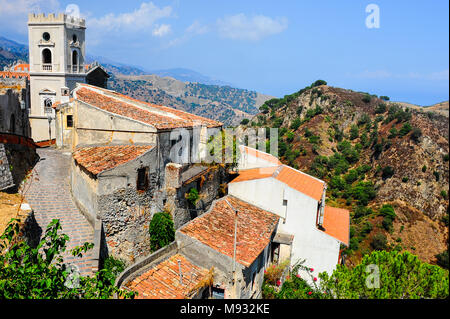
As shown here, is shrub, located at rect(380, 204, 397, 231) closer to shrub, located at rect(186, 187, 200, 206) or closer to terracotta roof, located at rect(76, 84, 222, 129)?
terracotta roof, located at rect(76, 84, 222, 129)

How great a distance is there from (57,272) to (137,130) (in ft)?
26.6

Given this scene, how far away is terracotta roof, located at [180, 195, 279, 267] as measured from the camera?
13.1 meters

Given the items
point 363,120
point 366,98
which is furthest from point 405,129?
point 366,98

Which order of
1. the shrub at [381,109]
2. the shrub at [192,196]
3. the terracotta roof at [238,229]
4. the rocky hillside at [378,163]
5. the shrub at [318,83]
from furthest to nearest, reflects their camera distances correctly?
1. the shrub at [318,83]
2. the shrub at [381,109]
3. the rocky hillside at [378,163]
4. the shrub at [192,196]
5. the terracotta roof at [238,229]

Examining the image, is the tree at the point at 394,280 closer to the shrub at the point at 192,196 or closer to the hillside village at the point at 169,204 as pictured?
the hillside village at the point at 169,204

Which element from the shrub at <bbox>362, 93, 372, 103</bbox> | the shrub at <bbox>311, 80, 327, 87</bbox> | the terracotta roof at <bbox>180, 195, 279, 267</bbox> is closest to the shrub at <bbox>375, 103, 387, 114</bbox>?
the shrub at <bbox>362, 93, 372, 103</bbox>

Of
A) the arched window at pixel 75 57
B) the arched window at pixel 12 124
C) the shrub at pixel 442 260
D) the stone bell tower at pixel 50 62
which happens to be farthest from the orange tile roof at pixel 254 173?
the arched window at pixel 75 57

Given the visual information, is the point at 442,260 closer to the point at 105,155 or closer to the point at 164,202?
the point at 164,202

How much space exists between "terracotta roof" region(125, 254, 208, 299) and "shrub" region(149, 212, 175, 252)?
124 centimetres

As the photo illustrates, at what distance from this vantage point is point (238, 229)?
49.9 feet

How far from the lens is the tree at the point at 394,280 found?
1029 centimetres

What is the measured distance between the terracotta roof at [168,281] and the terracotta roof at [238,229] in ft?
3.70
